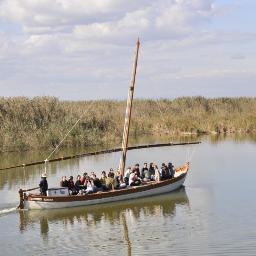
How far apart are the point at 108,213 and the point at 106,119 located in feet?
102

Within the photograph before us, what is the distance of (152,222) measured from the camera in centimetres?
2364

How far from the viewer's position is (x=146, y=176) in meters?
31.0

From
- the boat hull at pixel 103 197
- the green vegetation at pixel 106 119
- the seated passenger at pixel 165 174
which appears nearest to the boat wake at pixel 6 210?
the boat hull at pixel 103 197

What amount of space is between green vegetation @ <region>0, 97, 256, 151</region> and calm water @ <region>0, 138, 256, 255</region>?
11.5 m

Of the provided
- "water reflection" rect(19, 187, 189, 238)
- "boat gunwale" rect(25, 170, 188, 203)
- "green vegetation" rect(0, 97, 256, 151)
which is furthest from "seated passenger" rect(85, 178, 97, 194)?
"green vegetation" rect(0, 97, 256, 151)

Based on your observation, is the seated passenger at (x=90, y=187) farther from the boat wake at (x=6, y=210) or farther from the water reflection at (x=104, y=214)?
the boat wake at (x=6, y=210)

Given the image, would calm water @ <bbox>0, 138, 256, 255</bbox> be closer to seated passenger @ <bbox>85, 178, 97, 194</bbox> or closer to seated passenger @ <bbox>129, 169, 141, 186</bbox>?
seated passenger @ <bbox>85, 178, 97, 194</bbox>

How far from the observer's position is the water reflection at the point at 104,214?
24.2 metres

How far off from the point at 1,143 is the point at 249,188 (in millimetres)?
22978

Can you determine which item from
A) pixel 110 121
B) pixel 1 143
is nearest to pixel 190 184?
pixel 1 143

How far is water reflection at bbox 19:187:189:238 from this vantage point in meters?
24.2

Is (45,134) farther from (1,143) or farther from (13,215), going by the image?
(13,215)

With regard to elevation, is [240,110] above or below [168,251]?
above

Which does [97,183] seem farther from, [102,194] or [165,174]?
[165,174]
